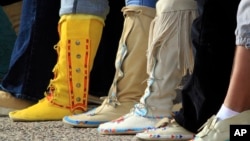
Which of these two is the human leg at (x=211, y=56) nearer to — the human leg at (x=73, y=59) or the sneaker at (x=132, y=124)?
the sneaker at (x=132, y=124)

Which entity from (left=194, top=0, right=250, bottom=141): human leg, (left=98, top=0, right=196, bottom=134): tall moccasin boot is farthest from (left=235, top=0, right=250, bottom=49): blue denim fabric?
(left=98, top=0, right=196, bottom=134): tall moccasin boot

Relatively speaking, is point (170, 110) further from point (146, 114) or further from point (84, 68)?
point (84, 68)

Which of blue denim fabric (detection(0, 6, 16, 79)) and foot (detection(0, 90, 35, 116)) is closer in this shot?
foot (detection(0, 90, 35, 116))

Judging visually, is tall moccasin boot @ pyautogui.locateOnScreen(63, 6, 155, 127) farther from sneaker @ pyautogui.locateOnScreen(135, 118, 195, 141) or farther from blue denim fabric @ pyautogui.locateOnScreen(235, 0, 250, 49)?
blue denim fabric @ pyautogui.locateOnScreen(235, 0, 250, 49)

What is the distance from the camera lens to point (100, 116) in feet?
6.76

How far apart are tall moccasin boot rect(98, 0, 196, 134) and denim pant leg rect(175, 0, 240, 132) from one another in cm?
14

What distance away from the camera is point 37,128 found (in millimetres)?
2055

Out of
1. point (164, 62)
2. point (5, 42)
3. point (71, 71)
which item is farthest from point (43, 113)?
point (5, 42)

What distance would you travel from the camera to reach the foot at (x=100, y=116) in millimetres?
2043

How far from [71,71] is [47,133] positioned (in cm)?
31

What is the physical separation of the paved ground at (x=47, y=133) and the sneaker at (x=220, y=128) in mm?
356

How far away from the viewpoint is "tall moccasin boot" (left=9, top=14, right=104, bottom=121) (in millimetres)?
2186

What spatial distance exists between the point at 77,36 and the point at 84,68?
0.12 m

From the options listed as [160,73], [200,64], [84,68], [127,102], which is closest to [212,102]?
[200,64]
